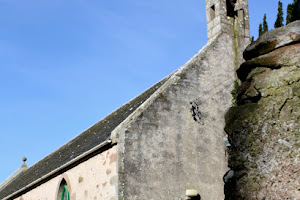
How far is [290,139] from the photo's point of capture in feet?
8.54

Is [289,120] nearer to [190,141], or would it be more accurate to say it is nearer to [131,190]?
[131,190]

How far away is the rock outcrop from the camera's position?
257cm

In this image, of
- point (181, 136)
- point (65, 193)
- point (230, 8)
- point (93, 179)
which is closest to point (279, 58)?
point (181, 136)

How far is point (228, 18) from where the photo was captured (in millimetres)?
13977

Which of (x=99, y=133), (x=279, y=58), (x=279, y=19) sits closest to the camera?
(x=279, y=58)

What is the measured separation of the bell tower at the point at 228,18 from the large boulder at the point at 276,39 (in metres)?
10.8

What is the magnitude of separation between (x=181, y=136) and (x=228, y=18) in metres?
4.60

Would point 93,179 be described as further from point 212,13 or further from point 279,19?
point 279,19

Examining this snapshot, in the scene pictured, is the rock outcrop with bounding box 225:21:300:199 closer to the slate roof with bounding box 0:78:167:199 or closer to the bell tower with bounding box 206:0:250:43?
the slate roof with bounding box 0:78:167:199

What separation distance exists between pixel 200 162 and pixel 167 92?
2.08 metres

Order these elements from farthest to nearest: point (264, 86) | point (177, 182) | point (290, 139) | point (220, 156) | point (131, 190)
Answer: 1. point (220, 156)
2. point (177, 182)
3. point (131, 190)
4. point (264, 86)
5. point (290, 139)

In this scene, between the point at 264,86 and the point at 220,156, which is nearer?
the point at 264,86

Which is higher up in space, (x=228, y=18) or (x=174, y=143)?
(x=228, y=18)

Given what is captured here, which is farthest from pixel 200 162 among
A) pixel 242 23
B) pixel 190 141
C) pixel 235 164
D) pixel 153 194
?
pixel 235 164
